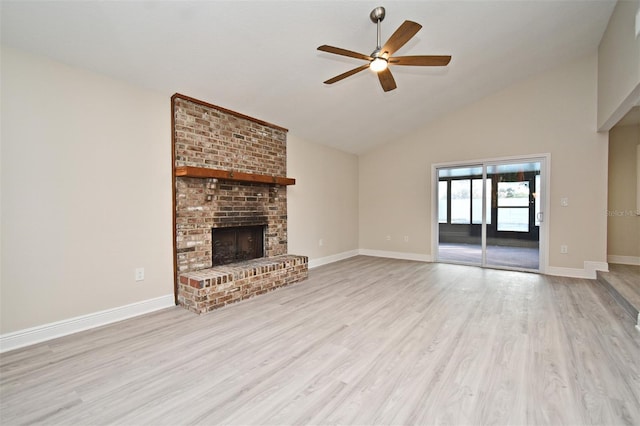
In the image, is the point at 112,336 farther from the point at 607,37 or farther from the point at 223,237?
the point at 607,37

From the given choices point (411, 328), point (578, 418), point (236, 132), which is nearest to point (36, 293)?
point (236, 132)

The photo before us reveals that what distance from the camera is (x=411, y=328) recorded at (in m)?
2.68

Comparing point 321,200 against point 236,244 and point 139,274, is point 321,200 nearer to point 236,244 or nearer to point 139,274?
point 236,244

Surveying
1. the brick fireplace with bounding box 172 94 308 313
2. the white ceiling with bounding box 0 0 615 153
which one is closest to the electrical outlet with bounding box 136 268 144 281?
the brick fireplace with bounding box 172 94 308 313

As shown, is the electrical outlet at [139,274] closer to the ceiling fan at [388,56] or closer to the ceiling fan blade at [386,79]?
the ceiling fan at [388,56]

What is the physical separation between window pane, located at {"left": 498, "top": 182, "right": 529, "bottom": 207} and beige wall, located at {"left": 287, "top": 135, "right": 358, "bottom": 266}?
9.96 feet

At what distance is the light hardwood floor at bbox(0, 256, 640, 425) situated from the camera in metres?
1.58

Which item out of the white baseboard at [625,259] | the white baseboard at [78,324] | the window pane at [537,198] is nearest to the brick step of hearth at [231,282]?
the white baseboard at [78,324]

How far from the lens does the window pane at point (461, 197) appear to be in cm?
742

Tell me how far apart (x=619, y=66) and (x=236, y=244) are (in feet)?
17.8

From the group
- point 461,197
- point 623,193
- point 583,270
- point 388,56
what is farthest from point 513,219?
point 388,56

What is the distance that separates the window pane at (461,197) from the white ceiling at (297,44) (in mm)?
2911

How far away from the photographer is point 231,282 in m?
3.31

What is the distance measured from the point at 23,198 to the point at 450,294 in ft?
15.4
